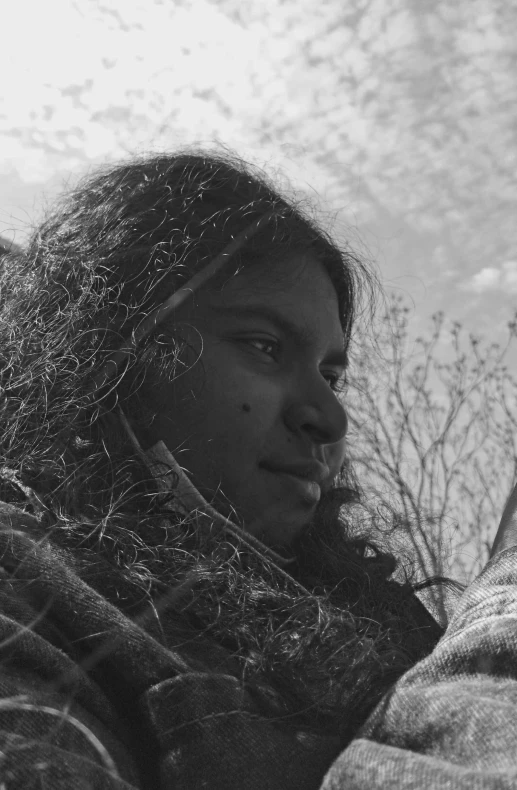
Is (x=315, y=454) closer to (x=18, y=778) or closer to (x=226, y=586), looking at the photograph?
(x=226, y=586)

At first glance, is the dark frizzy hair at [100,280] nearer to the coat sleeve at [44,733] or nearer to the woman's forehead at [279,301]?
the woman's forehead at [279,301]

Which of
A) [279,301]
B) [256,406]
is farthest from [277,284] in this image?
[256,406]

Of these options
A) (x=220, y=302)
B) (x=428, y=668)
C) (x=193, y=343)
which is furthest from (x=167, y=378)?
(x=428, y=668)

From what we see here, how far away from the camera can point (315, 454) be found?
6.51ft

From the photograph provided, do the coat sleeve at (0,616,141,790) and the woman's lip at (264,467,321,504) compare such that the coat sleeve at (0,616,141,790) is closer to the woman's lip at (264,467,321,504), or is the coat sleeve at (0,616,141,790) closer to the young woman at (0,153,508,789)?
the young woman at (0,153,508,789)

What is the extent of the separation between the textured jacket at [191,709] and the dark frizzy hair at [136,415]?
12 cm

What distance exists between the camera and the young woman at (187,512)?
1.11 m

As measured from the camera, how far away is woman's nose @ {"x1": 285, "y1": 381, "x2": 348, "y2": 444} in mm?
1959

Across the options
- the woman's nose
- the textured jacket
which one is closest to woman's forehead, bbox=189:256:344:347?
the woman's nose

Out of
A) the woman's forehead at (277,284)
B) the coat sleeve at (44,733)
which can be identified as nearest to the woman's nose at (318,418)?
the woman's forehead at (277,284)

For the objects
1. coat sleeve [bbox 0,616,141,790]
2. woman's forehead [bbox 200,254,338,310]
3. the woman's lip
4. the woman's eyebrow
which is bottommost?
coat sleeve [bbox 0,616,141,790]

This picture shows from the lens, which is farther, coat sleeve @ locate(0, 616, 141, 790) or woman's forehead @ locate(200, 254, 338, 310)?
woman's forehead @ locate(200, 254, 338, 310)

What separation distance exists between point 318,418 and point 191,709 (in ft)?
3.23

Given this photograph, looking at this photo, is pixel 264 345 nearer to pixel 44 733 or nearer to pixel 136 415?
pixel 136 415
